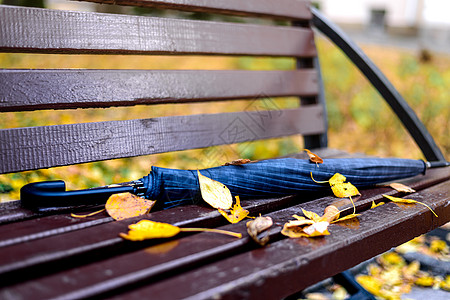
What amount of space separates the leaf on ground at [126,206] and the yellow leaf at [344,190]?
0.57 m

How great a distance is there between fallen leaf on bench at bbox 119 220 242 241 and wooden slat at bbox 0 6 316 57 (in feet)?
2.27

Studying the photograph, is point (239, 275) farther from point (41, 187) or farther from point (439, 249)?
point (439, 249)

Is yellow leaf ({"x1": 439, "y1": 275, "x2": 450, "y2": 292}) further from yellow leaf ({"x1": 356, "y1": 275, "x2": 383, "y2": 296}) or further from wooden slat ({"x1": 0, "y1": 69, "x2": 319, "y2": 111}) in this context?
wooden slat ({"x1": 0, "y1": 69, "x2": 319, "y2": 111})

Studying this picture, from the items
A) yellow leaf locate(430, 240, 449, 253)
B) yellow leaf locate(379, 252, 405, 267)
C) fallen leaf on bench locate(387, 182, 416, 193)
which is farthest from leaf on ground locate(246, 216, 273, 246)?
yellow leaf locate(430, 240, 449, 253)

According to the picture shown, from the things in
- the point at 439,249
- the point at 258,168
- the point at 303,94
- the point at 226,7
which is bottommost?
the point at 439,249

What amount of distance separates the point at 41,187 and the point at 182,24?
0.82m

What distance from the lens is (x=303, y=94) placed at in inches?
73.7

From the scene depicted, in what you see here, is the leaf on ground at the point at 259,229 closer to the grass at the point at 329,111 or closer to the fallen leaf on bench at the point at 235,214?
the fallen leaf on bench at the point at 235,214

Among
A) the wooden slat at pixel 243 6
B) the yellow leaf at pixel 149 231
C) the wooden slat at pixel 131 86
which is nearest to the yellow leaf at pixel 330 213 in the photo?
the yellow leaf at pixel 149 231

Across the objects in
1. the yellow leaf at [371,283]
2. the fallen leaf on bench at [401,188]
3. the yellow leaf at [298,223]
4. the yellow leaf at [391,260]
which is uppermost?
the yellow leaf at [298,223]

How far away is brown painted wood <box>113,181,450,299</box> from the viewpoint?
0.66 meters

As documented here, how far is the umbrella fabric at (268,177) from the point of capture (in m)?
1.07

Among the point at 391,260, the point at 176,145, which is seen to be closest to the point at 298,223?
the point at 176,145

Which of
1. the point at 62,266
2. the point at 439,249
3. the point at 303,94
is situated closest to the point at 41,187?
the point at 62,266
